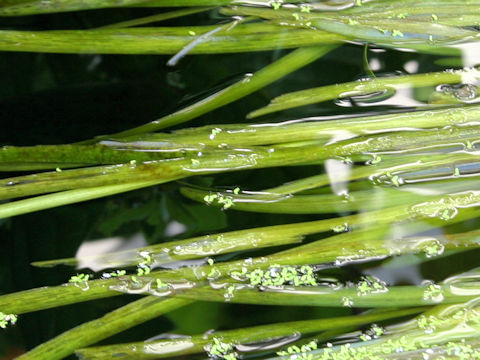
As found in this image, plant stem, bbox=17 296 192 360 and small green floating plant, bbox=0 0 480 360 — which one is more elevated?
small green floating plant, bbox=0 0 480 360

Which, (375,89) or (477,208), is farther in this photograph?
(375,89)

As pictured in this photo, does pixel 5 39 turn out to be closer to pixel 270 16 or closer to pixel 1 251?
pixel 1 251

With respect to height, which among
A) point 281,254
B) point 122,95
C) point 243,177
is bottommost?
point 281,254

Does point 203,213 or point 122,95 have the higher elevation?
point 122,95

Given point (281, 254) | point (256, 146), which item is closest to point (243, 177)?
point (256, 146)

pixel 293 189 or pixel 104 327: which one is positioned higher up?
pixel 293 189

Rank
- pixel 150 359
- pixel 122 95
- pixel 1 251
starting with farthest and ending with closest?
pixel 122 95 → pixel 1 251 → pixel 150 359

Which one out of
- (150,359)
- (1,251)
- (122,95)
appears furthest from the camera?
(122,95)

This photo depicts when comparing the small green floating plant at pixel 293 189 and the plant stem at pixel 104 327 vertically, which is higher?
the small green floating plant at pixel 293 189
